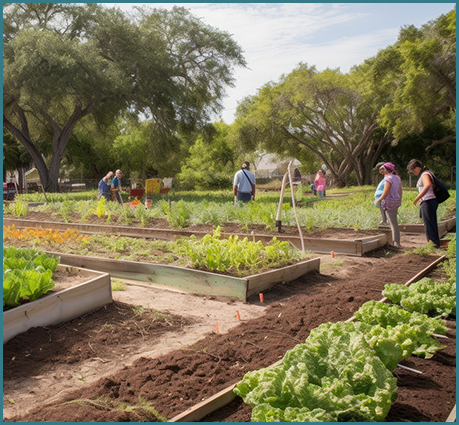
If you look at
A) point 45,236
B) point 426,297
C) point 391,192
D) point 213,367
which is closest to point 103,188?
point 45,236

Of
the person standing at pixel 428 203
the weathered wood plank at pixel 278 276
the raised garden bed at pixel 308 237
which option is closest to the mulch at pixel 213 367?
→ the weathered wood plank at pixel 278 276

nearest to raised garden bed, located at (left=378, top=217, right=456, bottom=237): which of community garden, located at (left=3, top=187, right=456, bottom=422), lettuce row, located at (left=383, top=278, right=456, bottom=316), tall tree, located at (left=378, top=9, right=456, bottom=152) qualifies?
community garden, located at (left=3, top=187, right=456, bottom=422)

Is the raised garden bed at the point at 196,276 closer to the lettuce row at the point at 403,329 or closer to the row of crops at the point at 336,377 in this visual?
the lettuce row at the point at 403,329

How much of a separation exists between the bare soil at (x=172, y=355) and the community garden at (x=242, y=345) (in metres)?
0.01

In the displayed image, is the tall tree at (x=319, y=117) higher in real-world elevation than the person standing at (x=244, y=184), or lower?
higher

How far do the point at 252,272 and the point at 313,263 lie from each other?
49.9 inches

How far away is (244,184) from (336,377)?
8455 mm

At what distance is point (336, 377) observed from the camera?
2348 millimetres

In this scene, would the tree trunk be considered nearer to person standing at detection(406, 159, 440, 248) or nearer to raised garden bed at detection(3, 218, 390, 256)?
raised garden bed at detection(3, 218, 390, 256)

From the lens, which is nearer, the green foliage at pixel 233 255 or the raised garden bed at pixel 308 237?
the green foliage at pixel 233 255

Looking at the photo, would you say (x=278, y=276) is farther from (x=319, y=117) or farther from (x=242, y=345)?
(x=319, y=117)

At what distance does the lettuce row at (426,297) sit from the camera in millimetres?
3924

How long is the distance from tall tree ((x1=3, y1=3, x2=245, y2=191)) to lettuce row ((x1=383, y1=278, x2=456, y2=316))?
1980 cm

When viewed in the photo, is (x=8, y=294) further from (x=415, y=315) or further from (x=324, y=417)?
(x=415, y=315)
